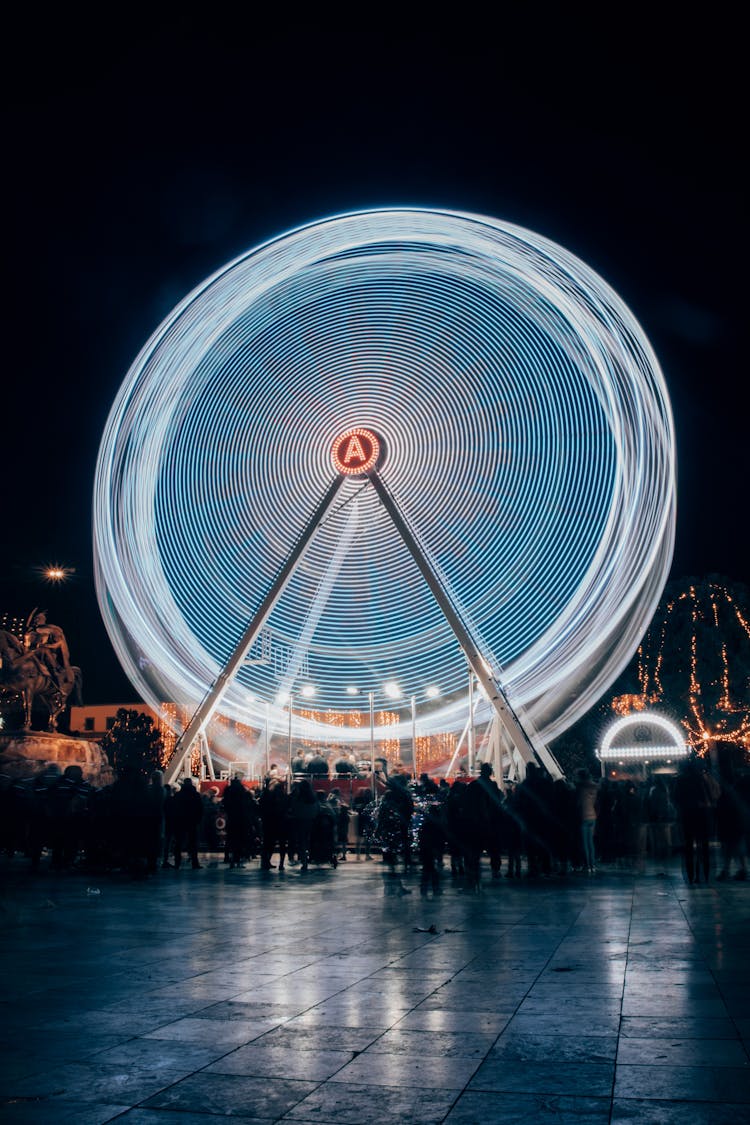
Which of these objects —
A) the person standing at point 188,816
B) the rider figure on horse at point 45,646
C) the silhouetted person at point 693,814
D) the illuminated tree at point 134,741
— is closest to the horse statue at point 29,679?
the rider figure on horse at point 45,646

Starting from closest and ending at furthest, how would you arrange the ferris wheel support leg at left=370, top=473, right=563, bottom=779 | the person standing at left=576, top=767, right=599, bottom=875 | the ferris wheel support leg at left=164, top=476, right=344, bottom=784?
the person standing at left=576, top=767, right=599, bottom=875 → the ferris wheel support leg at left=370, top=473, right=563, bottom=779 → the ferris wheel support leg at left=164, top=476, right=344, bottom=784

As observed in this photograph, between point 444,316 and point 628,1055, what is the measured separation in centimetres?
2618

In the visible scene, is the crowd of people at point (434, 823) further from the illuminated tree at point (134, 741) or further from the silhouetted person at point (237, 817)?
the illuminated tree at point (134, 741)

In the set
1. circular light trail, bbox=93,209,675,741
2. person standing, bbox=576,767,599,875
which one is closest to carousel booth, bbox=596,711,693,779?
circular light trail, bbox=93,209,675,741

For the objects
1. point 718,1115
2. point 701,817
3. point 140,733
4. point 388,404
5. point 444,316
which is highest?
point 444,316

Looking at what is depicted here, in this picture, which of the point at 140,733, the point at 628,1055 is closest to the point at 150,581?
the point at 628,1055

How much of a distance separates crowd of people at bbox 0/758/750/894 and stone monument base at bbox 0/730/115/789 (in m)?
16.3

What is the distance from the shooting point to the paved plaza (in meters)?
3.90

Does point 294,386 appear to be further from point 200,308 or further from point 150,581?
point 150,581

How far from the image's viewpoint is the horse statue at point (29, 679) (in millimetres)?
36969

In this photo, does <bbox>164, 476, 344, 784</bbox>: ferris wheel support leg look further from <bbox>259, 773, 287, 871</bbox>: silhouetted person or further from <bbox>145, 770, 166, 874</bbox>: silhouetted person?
<bbox>145, 770, 166, 874</bbox>: silhouetted person

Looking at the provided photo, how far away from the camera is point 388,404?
28500 millimetres

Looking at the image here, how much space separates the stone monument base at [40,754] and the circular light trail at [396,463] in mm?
6686

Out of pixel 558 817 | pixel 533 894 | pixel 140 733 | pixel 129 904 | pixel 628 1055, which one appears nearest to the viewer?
pixel 628 1055
